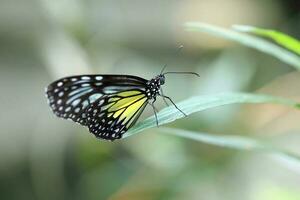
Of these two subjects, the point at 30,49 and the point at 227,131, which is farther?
the point at 30,49

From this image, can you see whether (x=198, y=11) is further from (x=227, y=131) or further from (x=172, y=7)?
(x=227, y=131)

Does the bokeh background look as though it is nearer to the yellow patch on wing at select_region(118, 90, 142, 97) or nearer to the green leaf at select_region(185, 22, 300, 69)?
the yellow patch on wing at select_region(118, 90, 142, 97)

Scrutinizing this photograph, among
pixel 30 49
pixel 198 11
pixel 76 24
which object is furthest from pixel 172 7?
pixel 76 24

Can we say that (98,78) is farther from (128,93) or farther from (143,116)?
(143,116)

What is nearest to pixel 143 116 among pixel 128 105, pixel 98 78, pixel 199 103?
pixel 128 105

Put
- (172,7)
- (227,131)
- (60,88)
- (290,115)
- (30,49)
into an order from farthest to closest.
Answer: (172,7), (30,49), (290,115), (227,131), (60,88)

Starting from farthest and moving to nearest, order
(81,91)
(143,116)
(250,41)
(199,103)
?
1. (143,116)
2. (81,91)
3. (250,41)
4. (199,103)

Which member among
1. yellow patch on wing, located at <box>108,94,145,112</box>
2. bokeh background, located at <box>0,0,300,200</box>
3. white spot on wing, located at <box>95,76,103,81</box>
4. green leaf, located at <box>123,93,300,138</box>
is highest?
bokeh background, located at <box>0,0,300,200</box>

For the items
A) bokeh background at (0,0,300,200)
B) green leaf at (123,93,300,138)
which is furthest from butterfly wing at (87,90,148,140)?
bokeh background at (0,0,300,200)
